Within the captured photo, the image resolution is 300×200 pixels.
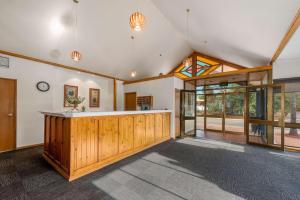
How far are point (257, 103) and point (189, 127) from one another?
8.81ft

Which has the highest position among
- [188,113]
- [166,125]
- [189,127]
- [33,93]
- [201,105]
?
[33,93]

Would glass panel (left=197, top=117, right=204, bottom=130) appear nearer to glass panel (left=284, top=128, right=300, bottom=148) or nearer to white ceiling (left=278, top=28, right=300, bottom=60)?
glass panel (left=284, top=128, right=300, bottom=148)

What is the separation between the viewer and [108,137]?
296cm

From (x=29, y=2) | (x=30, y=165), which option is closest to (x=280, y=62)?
(x=29, y=2)

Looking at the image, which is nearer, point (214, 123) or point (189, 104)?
point (189, 104)

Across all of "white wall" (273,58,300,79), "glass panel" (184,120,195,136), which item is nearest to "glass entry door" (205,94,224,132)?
"glass panel" (184,120,195,136)

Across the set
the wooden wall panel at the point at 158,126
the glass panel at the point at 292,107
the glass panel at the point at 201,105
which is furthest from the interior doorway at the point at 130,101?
the glass panel at the point at 292,107

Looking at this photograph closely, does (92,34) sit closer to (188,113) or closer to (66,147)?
(66,147)

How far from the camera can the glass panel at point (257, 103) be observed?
4.67 metres

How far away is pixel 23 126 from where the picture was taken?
398cm

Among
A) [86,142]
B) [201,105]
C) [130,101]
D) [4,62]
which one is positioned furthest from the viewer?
[201,105]

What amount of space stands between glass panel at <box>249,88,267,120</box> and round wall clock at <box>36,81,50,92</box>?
7.28m

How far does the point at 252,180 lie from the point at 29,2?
5921mm

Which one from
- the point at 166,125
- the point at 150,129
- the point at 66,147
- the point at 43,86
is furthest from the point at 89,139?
the point at 43,86
